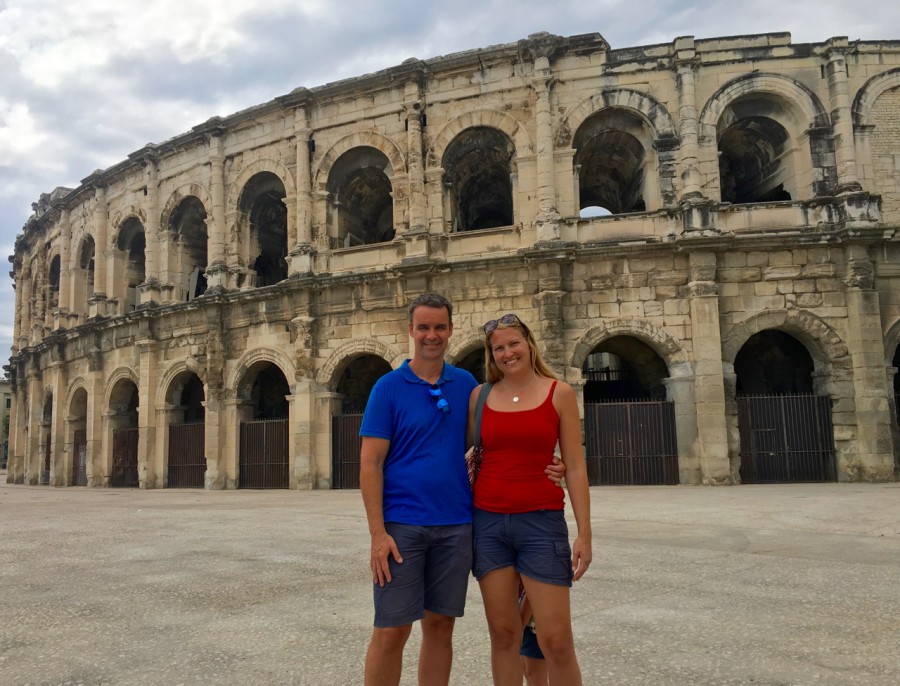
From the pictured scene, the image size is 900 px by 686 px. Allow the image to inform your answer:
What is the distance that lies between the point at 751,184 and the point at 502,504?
702 inches

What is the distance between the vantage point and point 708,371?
1432 centimetres

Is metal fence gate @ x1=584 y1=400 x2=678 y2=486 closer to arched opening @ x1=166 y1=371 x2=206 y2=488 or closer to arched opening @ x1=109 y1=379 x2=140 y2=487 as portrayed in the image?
arched opening @ x1=166 y1=371 x2=206 y2=488

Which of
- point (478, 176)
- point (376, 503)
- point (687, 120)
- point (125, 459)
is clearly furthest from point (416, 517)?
point (125, 459)

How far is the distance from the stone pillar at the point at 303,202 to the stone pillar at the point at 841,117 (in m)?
12.9

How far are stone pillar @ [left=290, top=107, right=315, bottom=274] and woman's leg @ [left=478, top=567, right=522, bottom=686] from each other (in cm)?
1555

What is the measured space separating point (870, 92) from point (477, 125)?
361 inches

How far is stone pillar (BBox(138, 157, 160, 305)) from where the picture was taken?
20.3m

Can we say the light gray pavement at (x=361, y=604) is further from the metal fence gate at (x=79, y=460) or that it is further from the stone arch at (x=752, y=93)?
the metal fence gate at (x=79, y=460)

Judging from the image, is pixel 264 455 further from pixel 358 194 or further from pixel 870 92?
pixel 870 92

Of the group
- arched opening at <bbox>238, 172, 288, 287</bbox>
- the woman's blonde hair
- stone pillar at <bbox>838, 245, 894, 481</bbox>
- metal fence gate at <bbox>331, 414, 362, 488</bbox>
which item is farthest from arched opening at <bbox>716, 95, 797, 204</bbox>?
the woman's blonde hair

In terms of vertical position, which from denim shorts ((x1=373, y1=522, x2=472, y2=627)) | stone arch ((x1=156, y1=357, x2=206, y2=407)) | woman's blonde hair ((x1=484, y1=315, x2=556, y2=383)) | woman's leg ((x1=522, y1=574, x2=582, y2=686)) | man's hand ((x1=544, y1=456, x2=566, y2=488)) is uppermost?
stone arch ((x1=156, y1=357, x2=206, y2=407))

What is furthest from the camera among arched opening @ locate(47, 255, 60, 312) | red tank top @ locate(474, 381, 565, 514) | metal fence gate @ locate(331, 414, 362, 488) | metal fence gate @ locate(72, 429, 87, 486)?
arched opening @ locate(47, 255, 60, 312)

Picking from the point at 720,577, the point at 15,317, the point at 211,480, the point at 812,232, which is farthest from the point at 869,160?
the point at 15,317

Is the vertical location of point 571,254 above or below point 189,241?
below
